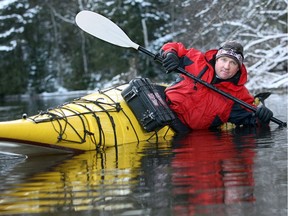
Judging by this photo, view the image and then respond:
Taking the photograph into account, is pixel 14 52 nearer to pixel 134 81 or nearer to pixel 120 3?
pixel 120 3

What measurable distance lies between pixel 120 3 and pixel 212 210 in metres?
21.7

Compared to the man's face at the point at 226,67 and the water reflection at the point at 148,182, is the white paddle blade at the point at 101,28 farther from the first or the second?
the water reflection at the point at 148,182

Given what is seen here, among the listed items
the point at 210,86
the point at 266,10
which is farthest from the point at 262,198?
the point at 266,10

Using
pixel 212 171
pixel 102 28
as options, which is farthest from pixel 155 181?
pixel 102 28

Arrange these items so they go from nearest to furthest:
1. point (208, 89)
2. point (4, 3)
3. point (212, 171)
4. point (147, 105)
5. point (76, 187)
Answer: point (76, 187)
point (212, 171)
point (147, 105)
point (208, 89)
point (4, 3)

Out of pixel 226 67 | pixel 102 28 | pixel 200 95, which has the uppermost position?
pixel 102 28

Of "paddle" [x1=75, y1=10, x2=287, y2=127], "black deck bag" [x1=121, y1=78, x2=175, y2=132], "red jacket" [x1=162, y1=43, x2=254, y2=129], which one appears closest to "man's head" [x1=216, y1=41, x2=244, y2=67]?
"red jacket" [x1=162, y1=43, x2=254, y2=129]

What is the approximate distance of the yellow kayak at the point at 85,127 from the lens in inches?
154

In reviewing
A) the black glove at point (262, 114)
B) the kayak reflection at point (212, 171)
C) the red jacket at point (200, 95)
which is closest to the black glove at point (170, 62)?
the red jacket at point (200, 95)

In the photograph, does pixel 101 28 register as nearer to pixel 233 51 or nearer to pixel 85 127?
pixel 233 51

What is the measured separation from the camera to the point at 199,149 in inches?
153

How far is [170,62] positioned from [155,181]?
95.1 inches

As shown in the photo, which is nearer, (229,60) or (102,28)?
(229,60)

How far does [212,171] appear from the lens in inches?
114
